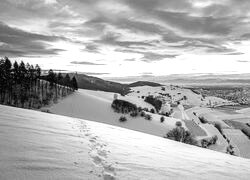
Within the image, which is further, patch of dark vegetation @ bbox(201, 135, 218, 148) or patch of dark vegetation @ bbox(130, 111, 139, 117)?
patch of dark vegetation @ bbox(130, 111, 139, 117)

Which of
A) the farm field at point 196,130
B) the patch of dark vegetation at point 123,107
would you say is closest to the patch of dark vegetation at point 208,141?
the farm field at point 196,130

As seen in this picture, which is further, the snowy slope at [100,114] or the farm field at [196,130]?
the snowy slope at [100,114]

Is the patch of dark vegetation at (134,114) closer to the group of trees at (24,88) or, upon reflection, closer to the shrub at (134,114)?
the shrub at (134,114)

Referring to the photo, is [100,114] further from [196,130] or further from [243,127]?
[243,127]

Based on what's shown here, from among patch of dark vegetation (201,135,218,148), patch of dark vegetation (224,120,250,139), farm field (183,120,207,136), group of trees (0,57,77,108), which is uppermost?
group of trees (0,57,77,108)

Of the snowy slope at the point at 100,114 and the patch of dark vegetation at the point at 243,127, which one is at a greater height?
the snowy slope at the point at 100,114

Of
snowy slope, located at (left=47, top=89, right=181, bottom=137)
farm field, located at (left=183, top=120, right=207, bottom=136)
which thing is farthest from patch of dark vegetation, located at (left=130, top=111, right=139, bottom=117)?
farm field, located at (left=183, top=120, right=207, bottom=136)

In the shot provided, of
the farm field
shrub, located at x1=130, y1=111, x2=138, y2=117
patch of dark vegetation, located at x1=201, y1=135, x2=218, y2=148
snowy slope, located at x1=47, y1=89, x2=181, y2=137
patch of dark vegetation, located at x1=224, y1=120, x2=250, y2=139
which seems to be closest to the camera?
patch of dark vegetation, located at x1=201, y1=135, x2=218, y2=148

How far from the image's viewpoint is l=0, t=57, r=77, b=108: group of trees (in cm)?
6497

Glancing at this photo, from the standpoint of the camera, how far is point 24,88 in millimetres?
73500

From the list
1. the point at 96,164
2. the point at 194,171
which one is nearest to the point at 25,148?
the point at 96,164

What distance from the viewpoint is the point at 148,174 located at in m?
4.94

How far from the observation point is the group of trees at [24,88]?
2558 inches

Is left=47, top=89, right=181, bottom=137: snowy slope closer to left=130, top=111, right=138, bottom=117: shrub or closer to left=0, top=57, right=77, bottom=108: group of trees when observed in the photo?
left=130, top=111, right=138, bottom=117: shrub
